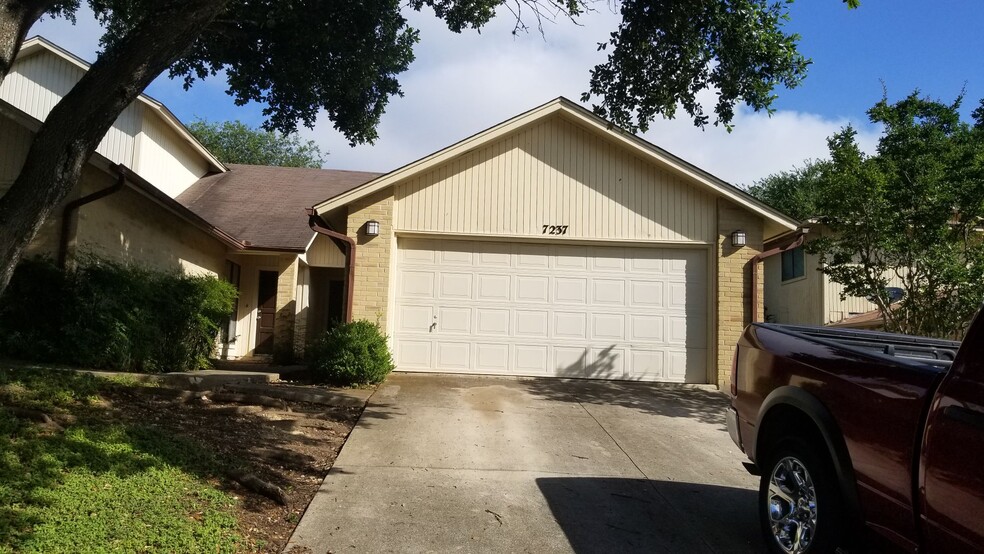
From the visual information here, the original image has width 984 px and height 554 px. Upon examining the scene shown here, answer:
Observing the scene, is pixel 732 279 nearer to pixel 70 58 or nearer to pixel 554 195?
pixel 554 195

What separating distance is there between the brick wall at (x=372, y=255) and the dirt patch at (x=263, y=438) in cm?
282

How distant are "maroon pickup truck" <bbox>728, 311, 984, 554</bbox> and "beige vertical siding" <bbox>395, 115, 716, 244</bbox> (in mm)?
6880

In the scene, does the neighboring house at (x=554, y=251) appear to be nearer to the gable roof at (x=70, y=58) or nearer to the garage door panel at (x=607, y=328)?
the garage door panel at (x=607, y=328)

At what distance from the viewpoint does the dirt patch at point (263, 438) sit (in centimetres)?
472

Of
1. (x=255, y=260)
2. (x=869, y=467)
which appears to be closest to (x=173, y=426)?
(x=869, y=467)

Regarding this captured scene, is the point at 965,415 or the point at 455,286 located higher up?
the point at 455,286

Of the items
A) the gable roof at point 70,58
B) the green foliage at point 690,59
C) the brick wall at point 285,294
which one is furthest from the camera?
the brick wall at point 285,294

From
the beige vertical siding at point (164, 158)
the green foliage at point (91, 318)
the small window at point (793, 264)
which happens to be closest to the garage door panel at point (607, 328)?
the green foliage at point (91, 318)

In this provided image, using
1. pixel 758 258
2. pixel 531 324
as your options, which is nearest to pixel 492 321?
pixel 531 324

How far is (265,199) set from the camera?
1788cm

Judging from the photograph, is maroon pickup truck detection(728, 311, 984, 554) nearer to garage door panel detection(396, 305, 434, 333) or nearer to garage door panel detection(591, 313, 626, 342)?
garage door panel detection(591, 313, 626, 342)

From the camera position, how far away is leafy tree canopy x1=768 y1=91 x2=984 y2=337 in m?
9.00

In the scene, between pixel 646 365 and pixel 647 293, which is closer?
pixel 646 365

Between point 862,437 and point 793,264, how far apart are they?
1839 centimetres
